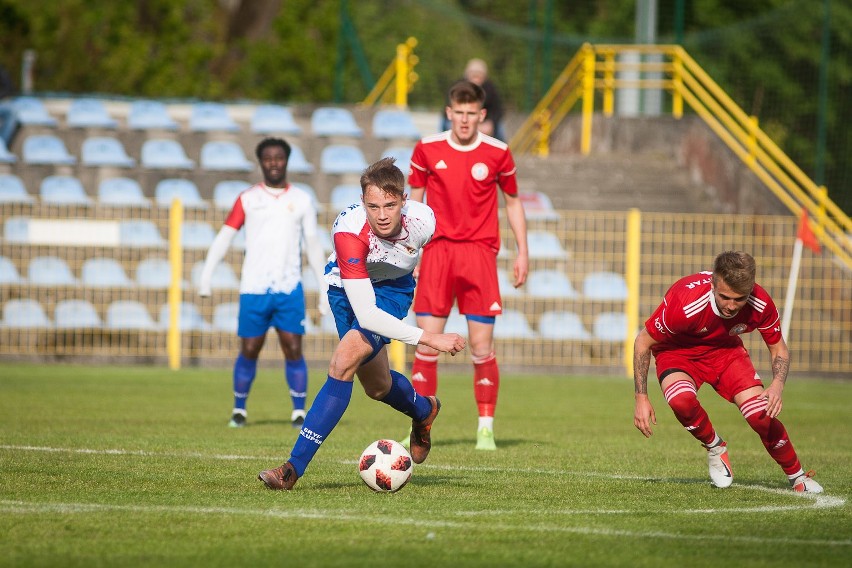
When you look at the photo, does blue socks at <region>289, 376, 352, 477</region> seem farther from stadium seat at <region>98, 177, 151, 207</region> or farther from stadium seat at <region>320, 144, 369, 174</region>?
stadium seat at <region>320, 144, 369, 174</region>

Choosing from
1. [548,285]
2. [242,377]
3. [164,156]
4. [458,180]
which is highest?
[164,156]

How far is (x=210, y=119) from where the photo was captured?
21922 millimetres

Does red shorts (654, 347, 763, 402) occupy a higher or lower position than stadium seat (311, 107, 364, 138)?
lower

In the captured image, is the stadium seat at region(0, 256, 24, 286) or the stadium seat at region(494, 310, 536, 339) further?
the stadium seat at region(494, 310, 536, 339)

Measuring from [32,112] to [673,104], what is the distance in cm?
1074

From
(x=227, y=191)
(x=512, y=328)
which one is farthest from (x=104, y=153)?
(x=512, y=328)

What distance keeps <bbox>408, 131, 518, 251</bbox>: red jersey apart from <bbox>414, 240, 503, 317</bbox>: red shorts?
85 millimetres

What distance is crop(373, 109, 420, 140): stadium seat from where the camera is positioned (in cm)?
2136

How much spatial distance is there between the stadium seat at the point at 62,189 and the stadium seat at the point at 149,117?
246 centimetres

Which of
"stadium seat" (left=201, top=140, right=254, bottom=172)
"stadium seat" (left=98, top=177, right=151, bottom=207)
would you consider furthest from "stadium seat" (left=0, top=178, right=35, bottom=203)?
"stadium seat" (left=201, top=140, right=254, bottom=172)

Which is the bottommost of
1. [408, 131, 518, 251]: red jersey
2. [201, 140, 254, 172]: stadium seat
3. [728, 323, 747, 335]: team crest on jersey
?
[728, 323, 747, 335]: team crest on jersey

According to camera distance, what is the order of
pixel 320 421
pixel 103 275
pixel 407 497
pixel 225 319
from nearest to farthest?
pixel 407 497 → pixel 320 421 → pixel 225 319 → pixel 103 275

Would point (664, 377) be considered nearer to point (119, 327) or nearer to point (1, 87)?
point (119, 327)

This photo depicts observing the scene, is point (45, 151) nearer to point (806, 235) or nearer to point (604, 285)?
point (604, 285)
